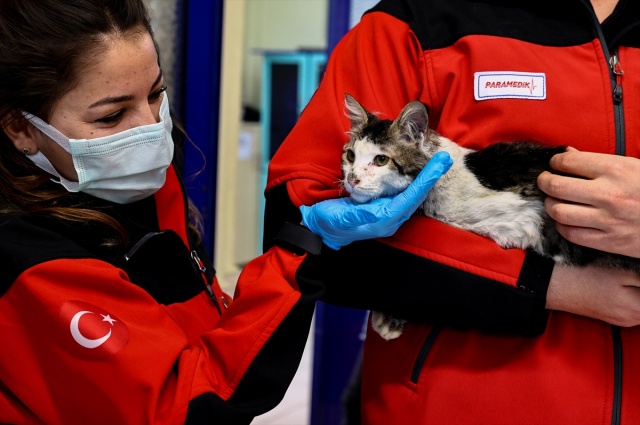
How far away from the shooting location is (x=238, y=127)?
286 cm

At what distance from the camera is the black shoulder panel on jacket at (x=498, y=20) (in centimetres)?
109

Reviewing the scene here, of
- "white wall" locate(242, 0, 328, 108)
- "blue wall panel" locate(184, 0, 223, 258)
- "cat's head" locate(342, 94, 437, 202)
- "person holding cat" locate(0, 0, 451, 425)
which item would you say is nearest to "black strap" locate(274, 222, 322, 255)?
"person holding cat" locate(0, 0, 451, 425)

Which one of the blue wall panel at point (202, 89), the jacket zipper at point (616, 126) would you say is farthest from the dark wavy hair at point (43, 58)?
the jacket zipper at point (616, 126)

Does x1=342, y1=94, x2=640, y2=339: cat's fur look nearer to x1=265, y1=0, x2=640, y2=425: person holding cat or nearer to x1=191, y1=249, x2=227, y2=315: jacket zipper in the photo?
x1=265, y1=0, x2=640, y2=425: person holding cat

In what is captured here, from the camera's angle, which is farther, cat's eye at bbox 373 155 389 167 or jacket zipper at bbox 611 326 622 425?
cat's eye at bbox 373 155 389 167

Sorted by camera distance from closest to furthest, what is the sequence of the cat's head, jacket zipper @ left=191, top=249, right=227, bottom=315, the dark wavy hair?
the dark wavy hair → the cat's head → jacket zipper @ left=191, top=249, right=227, bottom=315

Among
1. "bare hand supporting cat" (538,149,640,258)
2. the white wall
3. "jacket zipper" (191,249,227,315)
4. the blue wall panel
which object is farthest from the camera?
the white wall

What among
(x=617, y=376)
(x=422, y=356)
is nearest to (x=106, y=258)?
(x=422, y=356)

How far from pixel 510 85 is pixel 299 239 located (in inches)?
17.9

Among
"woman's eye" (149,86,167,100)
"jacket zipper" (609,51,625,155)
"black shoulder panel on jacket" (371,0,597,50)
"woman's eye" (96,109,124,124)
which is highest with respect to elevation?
"black shoulder panel on jacket" (371,0,597,50)

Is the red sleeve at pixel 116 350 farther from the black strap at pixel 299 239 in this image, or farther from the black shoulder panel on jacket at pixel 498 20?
the black shoulder panel on jacket at pixel 498 20

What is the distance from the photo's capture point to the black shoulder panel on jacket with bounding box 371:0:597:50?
1087 mm

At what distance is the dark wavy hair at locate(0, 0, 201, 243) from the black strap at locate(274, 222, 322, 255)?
320 millimetres

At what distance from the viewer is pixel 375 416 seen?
111 cm
